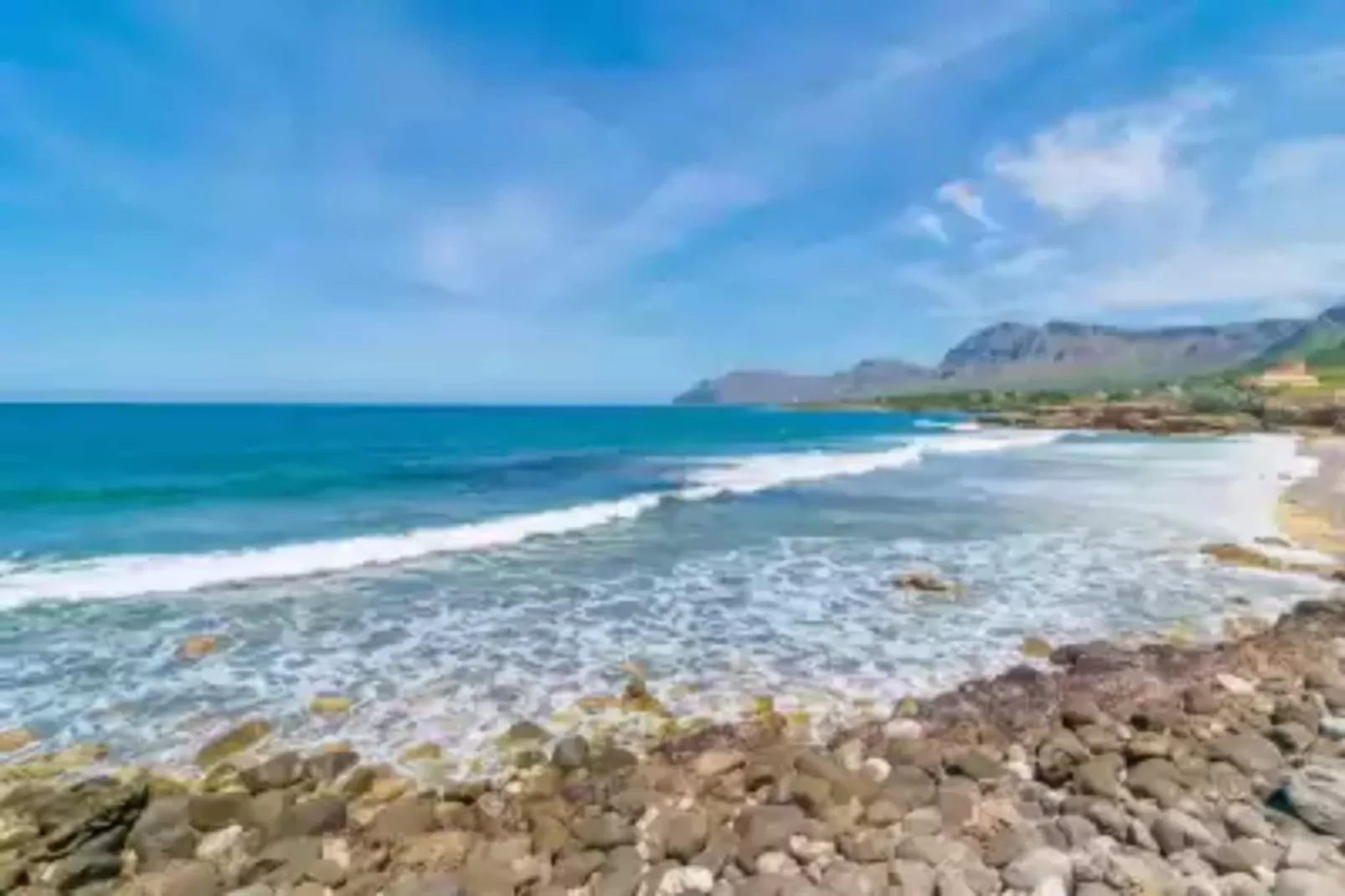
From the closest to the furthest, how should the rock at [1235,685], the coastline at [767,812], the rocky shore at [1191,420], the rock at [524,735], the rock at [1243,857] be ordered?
the rock at [1243,857] < the coastline at [767,812] < the rock at [524,735] < the rock at [1235,685] < the rocky shore at [1191,420]

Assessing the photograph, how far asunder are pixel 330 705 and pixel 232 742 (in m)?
0.99

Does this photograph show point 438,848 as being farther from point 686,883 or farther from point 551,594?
point 551,594

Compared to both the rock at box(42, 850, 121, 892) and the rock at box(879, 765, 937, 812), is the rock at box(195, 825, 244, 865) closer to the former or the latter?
the rock at box(42, 850, 121, 892)

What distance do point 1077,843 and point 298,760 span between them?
5.89m

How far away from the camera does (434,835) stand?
520 cm

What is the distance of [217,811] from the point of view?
215 inches

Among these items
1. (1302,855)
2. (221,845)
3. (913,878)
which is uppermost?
(1302,855)

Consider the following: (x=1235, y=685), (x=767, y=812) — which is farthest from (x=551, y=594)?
(x=1235, y=685)

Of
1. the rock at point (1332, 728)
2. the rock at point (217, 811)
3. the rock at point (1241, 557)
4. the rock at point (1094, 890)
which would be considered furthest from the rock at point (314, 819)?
the rock at point (1241, 557)

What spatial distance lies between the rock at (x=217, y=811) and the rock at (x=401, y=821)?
3.14 feet

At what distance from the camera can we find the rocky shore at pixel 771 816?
464 centimetres

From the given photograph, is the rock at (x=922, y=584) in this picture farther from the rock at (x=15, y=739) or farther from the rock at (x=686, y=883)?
the rock at (x=15, y=739)

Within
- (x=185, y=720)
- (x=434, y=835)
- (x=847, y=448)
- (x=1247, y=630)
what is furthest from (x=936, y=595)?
(x=847, y=448)

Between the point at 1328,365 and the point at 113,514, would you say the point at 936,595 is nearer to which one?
the point at 113,514
